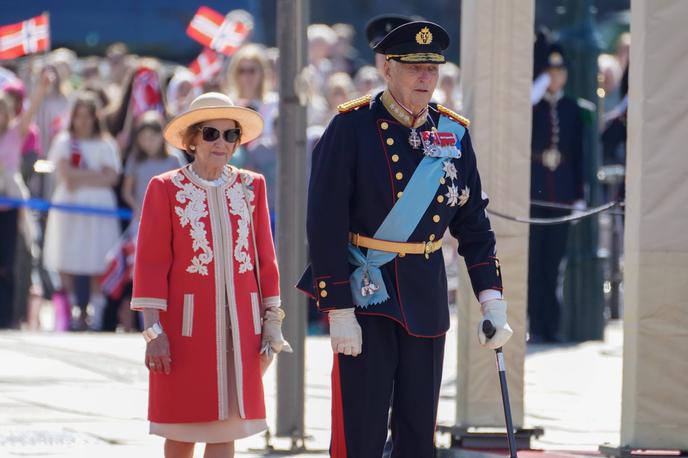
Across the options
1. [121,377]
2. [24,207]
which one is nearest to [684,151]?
[121,377]

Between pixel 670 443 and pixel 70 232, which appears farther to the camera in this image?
pixel 70 232

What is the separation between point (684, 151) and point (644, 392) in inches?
44.3

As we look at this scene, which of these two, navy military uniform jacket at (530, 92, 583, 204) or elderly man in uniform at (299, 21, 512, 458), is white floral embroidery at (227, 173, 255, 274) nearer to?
elderly man in uniform at (299, 21, 512, 458)

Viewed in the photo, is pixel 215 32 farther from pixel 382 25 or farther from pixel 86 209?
pixel 382 25

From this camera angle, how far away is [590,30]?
14.8m

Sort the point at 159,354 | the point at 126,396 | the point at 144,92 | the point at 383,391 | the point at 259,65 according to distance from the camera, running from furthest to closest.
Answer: the point at 144,92 → the point at 259,65 → the point at 126,396 → the point at 159,354 → the point at 383,391

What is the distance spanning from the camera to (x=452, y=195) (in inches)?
266

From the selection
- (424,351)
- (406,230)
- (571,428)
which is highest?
(406,230)

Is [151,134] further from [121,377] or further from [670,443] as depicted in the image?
[670,443]

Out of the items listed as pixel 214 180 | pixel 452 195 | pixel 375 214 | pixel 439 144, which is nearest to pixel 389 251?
pixel 375 214

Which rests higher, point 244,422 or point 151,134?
point 151,134

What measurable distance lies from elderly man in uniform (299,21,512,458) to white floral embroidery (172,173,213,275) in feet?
2.18

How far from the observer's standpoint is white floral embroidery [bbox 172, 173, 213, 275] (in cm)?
732

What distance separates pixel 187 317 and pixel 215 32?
11144 millimetres
